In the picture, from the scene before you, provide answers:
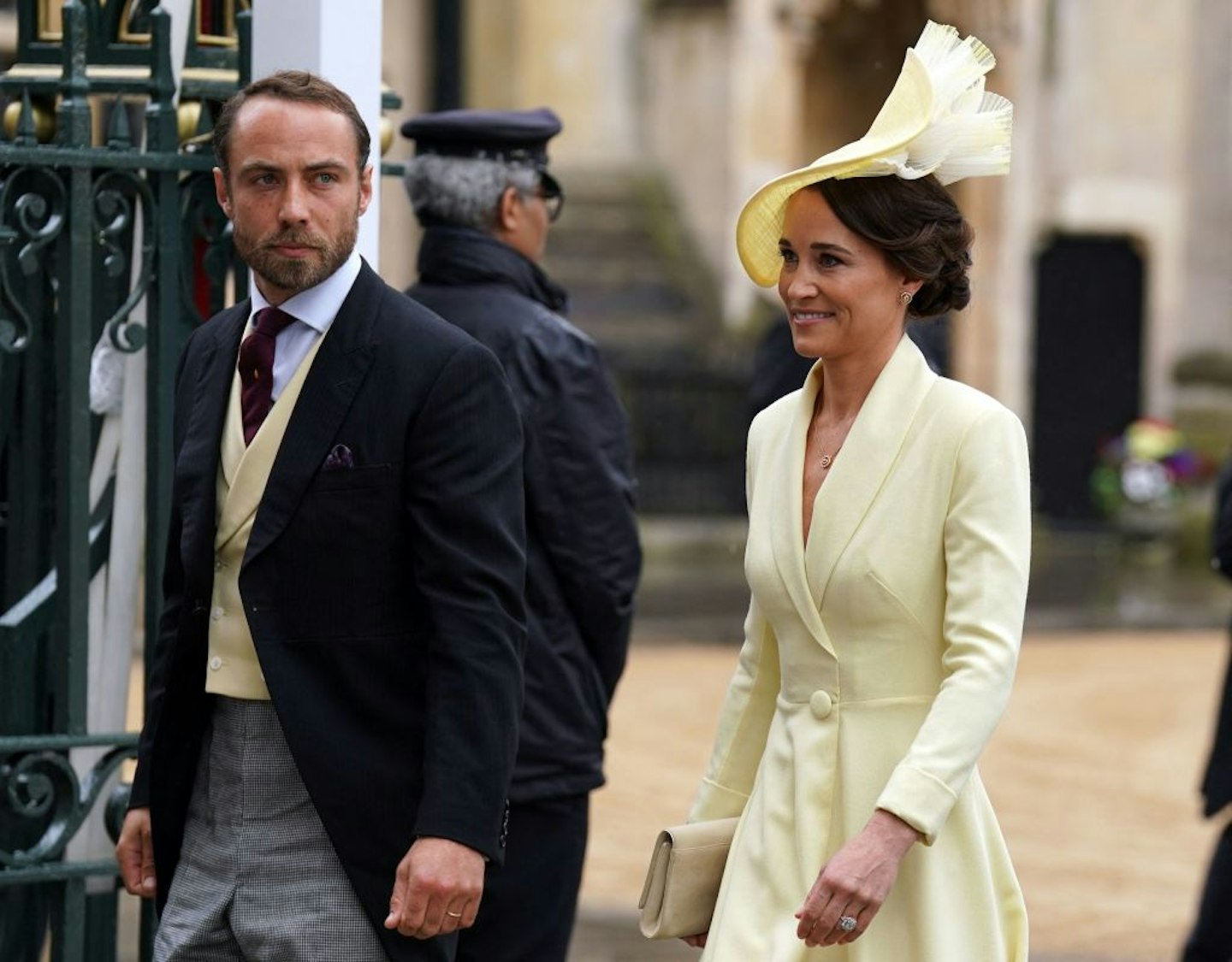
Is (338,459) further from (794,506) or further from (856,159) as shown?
(856,159)

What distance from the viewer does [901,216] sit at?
3465 millimetres

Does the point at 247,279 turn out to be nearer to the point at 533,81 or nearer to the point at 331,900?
the point at 331,900

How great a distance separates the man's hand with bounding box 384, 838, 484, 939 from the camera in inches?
133

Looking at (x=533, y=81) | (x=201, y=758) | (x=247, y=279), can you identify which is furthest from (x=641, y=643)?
(x=201, y=758)

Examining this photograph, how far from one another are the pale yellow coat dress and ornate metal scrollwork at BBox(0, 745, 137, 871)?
1.34 metres

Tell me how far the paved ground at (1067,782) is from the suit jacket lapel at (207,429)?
140 inches

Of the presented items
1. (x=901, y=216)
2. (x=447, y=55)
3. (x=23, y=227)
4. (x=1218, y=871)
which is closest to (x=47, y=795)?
(x=23, y=227)

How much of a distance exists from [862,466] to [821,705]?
1.04 feet

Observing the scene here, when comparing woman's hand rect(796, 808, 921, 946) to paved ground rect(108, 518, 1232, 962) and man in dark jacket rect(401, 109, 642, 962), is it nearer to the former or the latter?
paved ground rect(108, 518, 1232, 962)

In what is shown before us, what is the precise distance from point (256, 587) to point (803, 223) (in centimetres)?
87

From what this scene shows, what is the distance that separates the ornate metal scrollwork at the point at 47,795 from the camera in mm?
4324

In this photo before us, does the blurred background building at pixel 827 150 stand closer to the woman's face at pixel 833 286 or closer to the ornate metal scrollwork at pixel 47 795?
the ornate metal scrollwork at pixel 47 795

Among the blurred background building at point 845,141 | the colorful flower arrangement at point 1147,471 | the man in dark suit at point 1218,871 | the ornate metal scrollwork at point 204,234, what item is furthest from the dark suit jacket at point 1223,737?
the colorful flower arrangement at point 1147,471

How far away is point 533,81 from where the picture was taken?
20.4m
